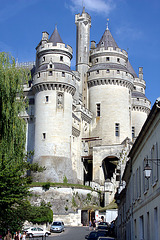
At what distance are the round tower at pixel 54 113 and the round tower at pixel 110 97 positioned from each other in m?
8.25

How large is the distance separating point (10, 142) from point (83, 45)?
45698 millimetres

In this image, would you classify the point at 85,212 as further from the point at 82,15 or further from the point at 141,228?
the point at 82,15

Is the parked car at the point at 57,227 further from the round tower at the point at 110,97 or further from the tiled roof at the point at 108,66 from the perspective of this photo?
the tiled roof at the point at 108,66

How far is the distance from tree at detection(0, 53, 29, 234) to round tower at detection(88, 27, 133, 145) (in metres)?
36.6

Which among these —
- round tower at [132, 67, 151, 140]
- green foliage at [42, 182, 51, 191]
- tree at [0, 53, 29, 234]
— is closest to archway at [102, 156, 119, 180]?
round tower at [132, 67, 151, 140]

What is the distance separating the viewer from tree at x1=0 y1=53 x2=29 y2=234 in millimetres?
20594

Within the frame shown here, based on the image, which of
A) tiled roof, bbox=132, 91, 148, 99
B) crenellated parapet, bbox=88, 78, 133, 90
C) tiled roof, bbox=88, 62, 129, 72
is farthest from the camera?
tiled roof, bbox=132, 91, 148, 99

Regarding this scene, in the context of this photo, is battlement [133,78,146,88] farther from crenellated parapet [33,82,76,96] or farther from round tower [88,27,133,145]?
crenellated parapet [33,82,76,96]

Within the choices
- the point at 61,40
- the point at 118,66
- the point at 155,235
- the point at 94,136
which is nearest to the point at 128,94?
the point at 118,66

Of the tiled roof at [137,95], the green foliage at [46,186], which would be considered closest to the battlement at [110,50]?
the tiled roof at [137,95]

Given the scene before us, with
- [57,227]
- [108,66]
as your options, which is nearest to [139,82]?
[108,66]

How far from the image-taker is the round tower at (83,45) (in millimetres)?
64500

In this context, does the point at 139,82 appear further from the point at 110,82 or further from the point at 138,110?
the point at 110,82

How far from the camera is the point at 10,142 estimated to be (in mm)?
22906
